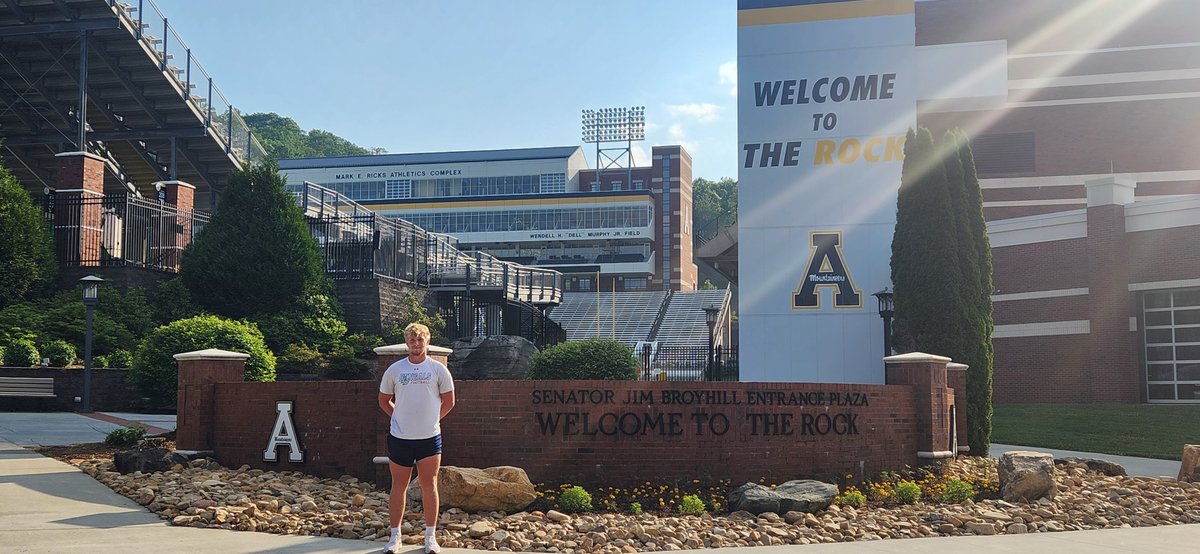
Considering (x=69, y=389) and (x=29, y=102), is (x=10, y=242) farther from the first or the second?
(x=29, y=102)

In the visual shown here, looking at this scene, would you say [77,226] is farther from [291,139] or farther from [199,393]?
[291,139]

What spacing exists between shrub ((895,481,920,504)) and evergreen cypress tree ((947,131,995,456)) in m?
5.09

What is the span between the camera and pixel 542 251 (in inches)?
3452

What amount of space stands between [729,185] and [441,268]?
329ft

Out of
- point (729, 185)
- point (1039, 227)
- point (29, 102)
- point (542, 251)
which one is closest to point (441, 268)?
point (29, 102)

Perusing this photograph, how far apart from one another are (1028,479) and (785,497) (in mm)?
3245

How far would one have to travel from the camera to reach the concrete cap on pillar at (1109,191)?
29.5m

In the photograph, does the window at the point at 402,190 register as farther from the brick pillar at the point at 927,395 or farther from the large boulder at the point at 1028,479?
the large boulder at the point at 1028,479

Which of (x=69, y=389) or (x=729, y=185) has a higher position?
(x=729, y=185)

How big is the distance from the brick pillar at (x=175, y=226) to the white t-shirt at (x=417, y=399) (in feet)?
67.5

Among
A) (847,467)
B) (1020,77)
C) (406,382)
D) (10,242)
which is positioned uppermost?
(1020,77)

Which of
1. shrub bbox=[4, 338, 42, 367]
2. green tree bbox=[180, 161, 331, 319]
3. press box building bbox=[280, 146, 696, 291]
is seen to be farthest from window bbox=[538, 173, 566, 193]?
shrub bbox=[4, 338, 42, 367]

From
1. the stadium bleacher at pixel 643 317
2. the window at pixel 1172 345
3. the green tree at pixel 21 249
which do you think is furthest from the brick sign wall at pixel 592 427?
the stadium bleacher at pixel 643 317

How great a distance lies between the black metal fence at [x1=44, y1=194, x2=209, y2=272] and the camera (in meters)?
25.6
